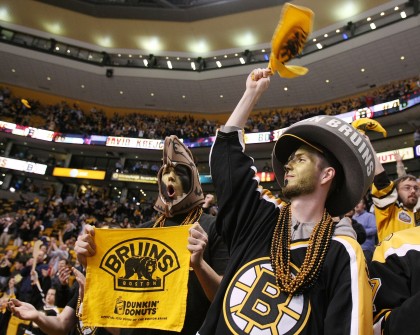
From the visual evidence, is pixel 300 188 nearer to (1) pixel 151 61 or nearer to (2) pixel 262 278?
(2) pixel 262 278

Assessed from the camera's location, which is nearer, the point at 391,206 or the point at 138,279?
the point at 138,279

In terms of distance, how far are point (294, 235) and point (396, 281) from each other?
389 mm

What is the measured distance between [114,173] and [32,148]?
6652mm

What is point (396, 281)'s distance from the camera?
1.34 metres

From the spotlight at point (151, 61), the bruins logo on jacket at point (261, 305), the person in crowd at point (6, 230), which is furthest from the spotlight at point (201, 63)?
the bruins logo on jacket at point (261, 305)

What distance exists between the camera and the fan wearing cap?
1245 millimetres

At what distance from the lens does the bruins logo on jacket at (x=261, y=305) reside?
1.25 metres

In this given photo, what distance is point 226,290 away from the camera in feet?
4.66

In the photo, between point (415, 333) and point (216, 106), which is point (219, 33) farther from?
point (415, 333)

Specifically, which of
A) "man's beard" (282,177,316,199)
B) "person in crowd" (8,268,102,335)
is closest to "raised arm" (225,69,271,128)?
"man's beard" (282,177,316,199)

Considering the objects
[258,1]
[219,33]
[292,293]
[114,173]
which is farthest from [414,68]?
[292,293]

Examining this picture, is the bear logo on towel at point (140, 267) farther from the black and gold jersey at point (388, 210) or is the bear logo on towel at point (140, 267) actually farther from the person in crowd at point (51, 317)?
the black and gold jersey at point (388, 210)

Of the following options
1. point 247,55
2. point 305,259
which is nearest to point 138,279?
point 305,259

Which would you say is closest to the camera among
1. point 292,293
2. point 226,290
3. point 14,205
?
point 292,293
